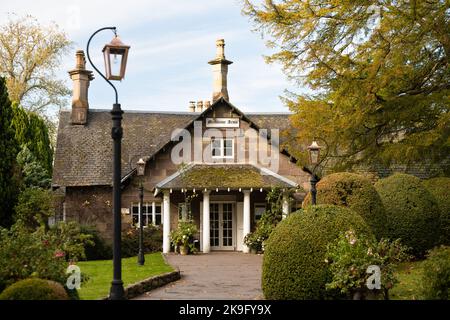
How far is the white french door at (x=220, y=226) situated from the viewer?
32.2 meters

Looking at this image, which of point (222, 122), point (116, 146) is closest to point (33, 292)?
point (116, 146)

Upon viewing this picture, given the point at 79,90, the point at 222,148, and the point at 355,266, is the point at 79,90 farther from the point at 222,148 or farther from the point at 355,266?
the point at 355,266

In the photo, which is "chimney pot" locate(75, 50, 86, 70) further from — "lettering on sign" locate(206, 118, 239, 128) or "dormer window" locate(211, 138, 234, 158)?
"dormer window" locate(211, 138, 234, 158)

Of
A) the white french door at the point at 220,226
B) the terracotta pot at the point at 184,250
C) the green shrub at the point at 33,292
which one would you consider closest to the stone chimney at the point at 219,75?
the white french door at the point at 220,226

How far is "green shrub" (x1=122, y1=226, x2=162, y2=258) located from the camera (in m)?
31.0

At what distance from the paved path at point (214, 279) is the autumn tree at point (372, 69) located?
16.3 ft

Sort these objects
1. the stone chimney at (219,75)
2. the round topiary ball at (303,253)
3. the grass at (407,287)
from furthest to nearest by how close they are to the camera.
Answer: the stone chimney at (219,75) → the grass at (407,287) → the round topiary ball at (303,253)

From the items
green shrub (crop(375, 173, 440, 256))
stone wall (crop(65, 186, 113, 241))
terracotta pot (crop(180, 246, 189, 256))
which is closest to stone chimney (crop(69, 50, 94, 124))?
stone wall (crop(65, 186, 113, 241))

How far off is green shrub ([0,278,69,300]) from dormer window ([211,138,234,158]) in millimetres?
22180

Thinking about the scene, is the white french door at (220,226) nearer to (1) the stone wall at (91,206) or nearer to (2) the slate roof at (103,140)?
(2) the slate roof at (103,140)

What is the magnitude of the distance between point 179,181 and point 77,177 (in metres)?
5.21

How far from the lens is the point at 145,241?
3184cm

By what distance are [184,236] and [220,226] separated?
2844 millimetres
